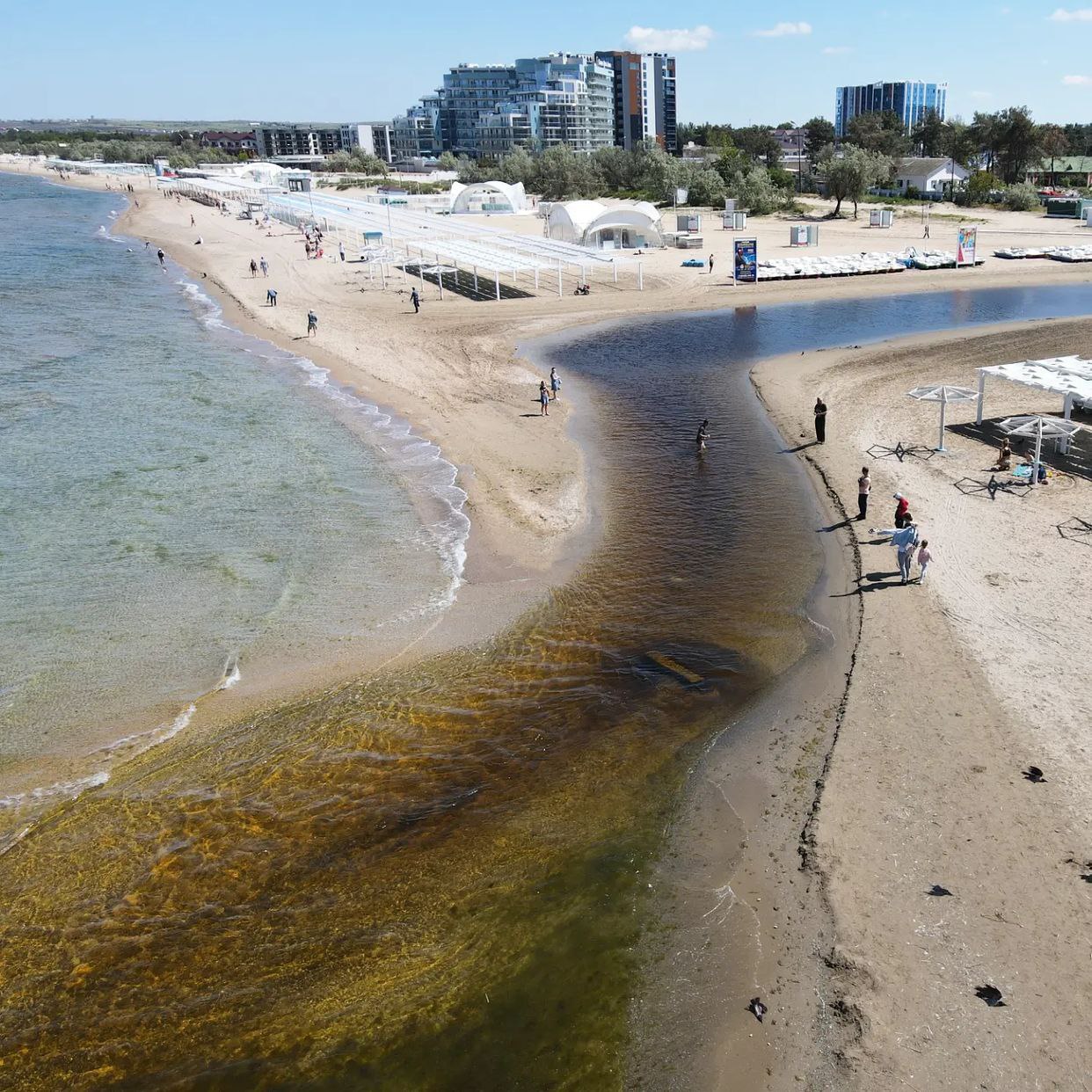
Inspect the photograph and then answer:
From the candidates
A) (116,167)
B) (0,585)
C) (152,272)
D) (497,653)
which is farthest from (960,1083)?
(116,167)

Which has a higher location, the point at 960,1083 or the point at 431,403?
the point at 431,403

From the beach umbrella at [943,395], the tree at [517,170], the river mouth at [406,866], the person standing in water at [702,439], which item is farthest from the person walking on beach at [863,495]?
the tree at [517,170]

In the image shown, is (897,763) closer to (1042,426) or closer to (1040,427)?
(1040,427)

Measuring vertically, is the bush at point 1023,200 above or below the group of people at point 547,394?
above

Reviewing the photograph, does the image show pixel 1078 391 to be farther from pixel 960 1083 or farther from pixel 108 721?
pixel 108 721

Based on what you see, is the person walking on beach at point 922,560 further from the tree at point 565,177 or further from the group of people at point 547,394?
the tree at point 565,177

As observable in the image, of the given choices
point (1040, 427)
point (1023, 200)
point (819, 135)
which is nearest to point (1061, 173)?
point (1023, 200)
